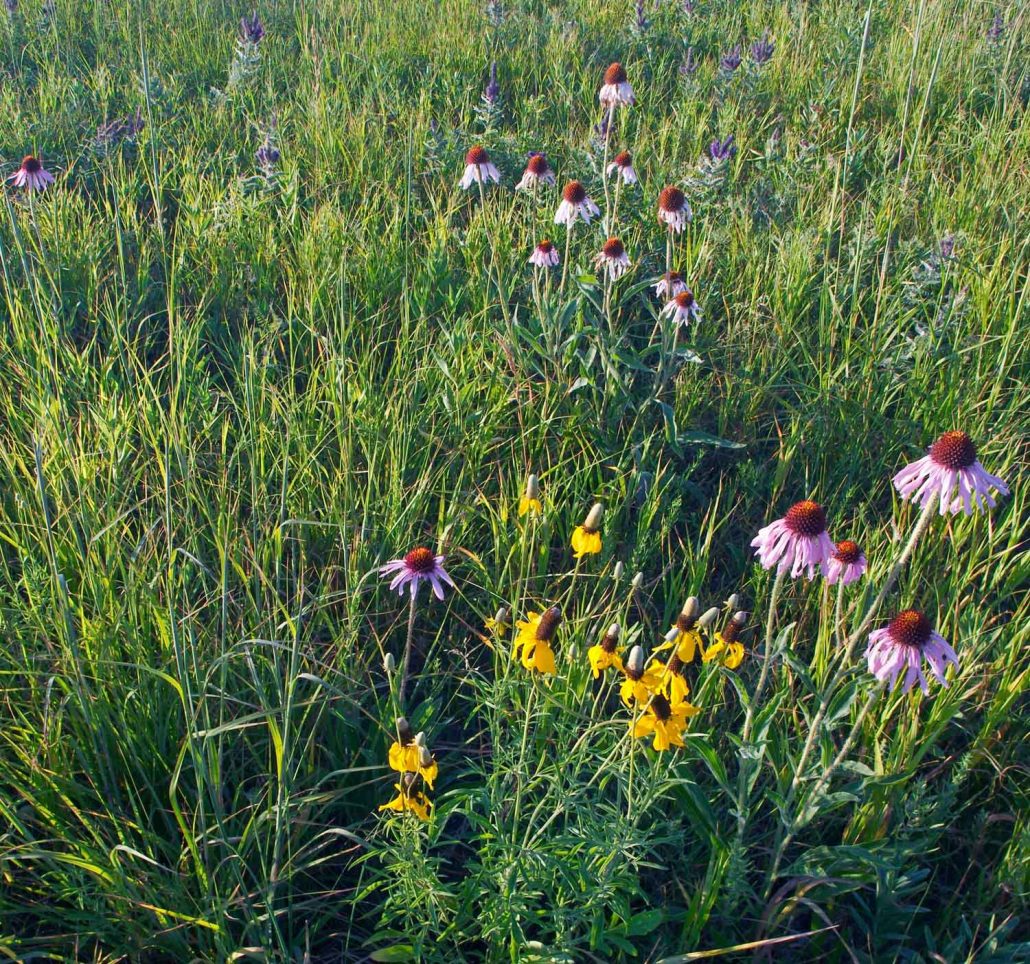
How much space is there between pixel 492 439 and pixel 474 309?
2.04 ft

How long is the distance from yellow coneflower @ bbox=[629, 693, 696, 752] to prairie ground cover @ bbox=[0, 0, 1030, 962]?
0.4 inches

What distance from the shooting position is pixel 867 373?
7.82 ft

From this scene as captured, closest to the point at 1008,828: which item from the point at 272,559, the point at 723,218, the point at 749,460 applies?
the point at 749,460

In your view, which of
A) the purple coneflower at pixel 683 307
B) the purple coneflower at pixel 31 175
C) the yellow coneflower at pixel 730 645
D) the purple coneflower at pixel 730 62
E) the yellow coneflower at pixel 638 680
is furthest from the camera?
the purple coneflower at pixel 730 62

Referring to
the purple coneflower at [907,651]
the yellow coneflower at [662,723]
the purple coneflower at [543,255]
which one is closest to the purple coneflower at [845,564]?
the purple coneflower at [907,651]

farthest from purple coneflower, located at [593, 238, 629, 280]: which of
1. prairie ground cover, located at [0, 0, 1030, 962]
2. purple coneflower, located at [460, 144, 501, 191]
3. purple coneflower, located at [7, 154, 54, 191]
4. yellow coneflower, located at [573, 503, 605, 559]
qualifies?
purple coneflower, located at [7, 154, 54, 191]

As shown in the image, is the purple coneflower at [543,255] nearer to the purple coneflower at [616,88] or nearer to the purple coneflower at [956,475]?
the purple coneflower at [616,88]

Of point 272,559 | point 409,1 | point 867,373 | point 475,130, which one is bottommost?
point 272,559

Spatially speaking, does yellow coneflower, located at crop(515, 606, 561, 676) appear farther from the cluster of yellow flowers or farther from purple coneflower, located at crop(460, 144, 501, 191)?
purple coneflower, located at crop(460, 144, 501, 191)

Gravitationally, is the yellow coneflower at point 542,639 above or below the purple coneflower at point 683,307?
below

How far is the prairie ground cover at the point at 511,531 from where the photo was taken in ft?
4.33

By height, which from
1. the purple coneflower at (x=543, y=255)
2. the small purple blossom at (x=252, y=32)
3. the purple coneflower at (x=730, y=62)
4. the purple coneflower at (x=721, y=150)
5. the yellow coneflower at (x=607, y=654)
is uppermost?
the small purple blossom at (x=252, y=32)

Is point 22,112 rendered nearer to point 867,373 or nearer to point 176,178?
point 176,178

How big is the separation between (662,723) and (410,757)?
0.34m
